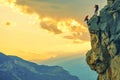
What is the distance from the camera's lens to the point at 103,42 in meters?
147

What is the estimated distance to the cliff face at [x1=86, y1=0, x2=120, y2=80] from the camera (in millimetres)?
141875

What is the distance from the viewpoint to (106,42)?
475ft

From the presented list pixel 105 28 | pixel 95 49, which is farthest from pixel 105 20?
pixel 95 49

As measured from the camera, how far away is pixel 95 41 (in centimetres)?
15000

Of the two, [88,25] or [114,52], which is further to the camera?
[88,25]

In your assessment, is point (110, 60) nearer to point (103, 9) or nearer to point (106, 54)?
point (106, 54)

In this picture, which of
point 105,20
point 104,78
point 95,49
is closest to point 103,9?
point 105,20

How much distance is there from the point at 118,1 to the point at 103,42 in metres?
17.3

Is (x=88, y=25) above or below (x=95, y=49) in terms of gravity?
above

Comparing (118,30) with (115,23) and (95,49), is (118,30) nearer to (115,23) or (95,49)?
(115,23)

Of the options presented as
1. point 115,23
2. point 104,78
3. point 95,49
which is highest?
point 115,23

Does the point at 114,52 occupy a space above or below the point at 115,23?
below

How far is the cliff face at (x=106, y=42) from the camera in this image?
141875 millimetres

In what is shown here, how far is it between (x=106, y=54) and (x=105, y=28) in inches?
414
